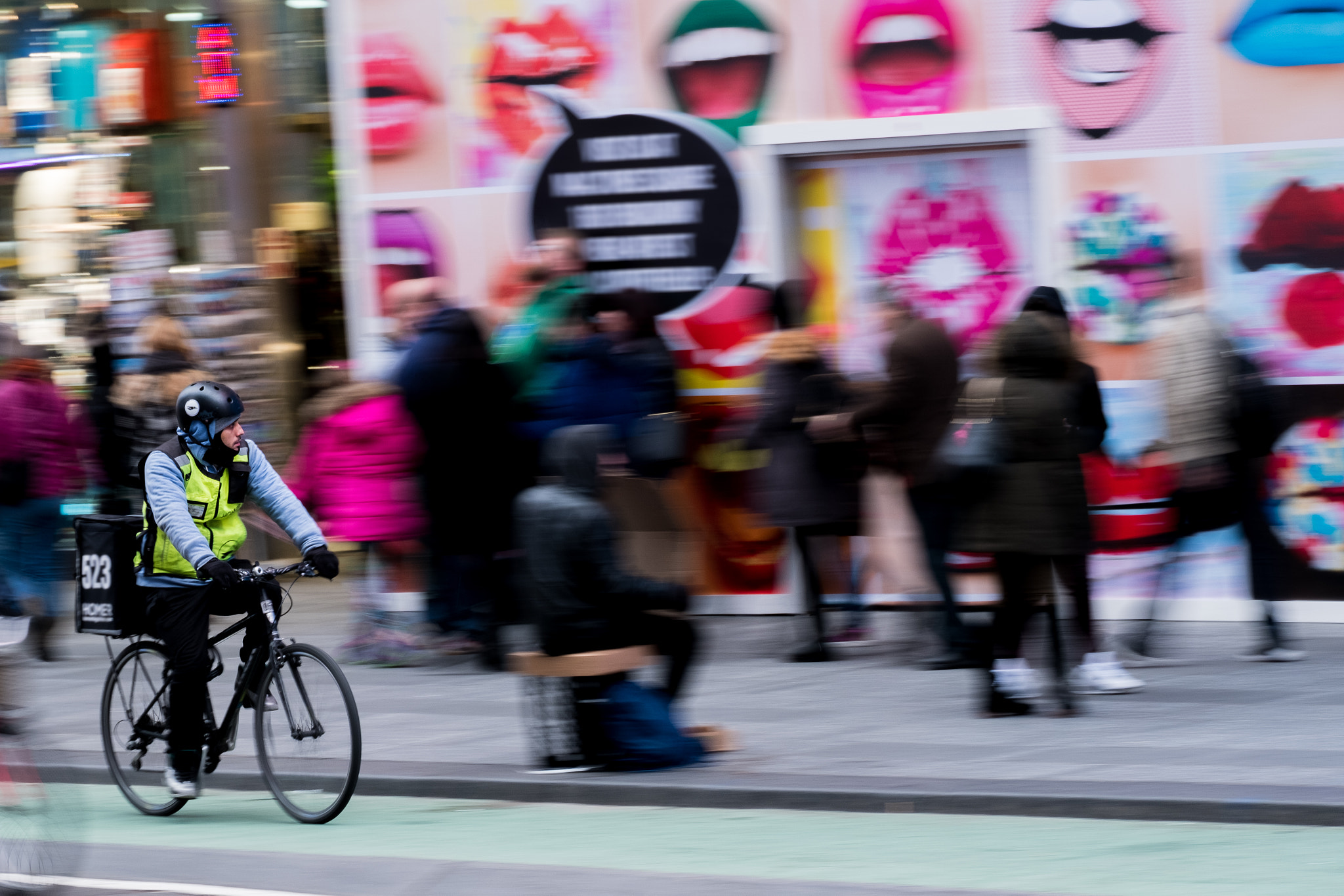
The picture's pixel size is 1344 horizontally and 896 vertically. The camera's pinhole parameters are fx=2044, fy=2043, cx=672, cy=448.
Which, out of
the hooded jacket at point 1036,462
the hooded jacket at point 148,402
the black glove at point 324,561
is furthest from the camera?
the hooded jacket at point 148,402

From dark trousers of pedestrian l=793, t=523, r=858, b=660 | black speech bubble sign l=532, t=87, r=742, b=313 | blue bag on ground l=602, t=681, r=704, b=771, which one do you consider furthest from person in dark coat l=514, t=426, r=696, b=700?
black speech bubble sign l=532, t=87, r=742, b=313

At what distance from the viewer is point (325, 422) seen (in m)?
11.6

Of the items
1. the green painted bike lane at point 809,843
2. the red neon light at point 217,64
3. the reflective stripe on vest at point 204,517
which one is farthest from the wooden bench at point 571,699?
Answer: the red neon light at point 217,64

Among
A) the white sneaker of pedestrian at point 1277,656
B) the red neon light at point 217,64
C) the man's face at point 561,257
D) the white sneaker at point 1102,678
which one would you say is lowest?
the white sneaker of pedestrian at point 1277,656

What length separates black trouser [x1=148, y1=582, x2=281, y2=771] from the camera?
786cm

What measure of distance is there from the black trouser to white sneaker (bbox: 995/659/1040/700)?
312 centimetres

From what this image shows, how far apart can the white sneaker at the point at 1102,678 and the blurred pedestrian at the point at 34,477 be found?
251 inches

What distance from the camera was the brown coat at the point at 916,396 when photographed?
10414 millimetres

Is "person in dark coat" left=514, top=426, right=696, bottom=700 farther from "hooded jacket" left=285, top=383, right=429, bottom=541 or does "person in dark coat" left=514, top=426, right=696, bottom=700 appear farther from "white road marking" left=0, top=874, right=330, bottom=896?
"hooded jacket" left=285, top=383, right=429, bottom=541

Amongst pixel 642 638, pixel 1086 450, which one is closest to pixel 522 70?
pixel 1086 450

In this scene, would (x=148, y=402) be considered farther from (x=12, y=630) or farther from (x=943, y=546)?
(x=943, y=546)

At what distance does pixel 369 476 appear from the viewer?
11.5m

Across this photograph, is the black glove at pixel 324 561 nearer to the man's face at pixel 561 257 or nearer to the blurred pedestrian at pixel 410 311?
the man's face at pixel 561 257

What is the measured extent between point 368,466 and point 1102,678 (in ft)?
14.2
